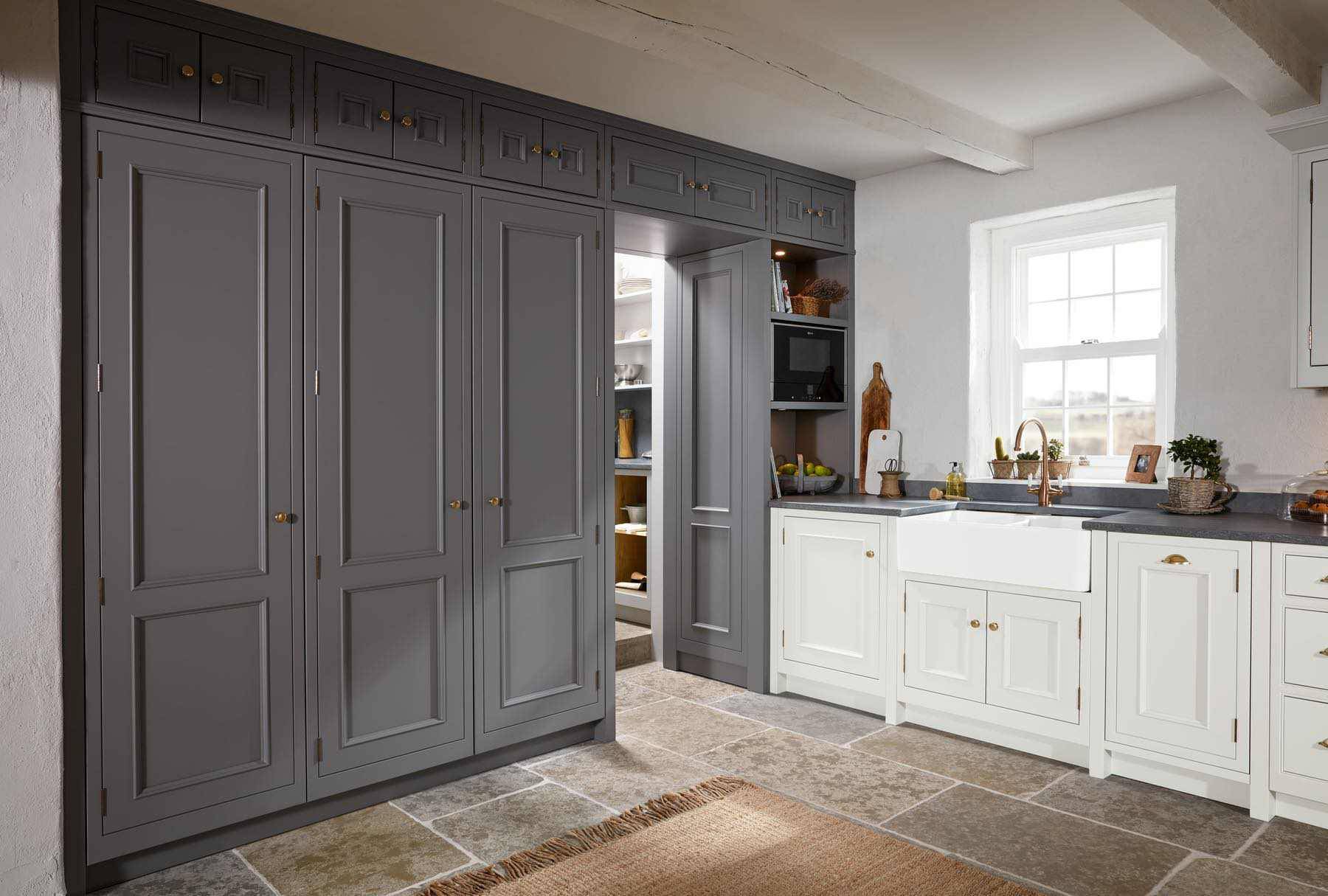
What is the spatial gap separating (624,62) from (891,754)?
2.78m

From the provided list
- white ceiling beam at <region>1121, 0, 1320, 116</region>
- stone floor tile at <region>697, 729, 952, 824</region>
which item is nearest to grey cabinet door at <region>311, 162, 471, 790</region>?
stone floor tile at <region>697, 729, 952, 824</region>

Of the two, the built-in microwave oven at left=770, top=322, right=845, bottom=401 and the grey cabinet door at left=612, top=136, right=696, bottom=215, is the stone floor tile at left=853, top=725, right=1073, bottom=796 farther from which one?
the grey cabinet door at left=612, top=136, right=696, bottom=215

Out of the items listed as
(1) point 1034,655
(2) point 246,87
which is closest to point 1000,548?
(1) point 1034,655

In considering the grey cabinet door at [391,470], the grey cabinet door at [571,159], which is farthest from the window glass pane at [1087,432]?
the grey cabinet door at [391,470]

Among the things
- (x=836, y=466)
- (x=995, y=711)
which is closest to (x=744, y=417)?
(x=836, y=466)

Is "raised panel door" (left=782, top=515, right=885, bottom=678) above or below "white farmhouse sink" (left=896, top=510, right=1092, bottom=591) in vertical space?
below

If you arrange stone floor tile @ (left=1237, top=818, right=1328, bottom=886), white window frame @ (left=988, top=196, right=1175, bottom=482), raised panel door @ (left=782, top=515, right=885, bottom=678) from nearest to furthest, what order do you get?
stone floor tile @ (left=1237, top=818, right=1328, bottom=886)
white window frame @ (left=988, top=196, right=1175, bottom=482)
raised panel door @ (left=782, top=515, right=885, bottom=678)

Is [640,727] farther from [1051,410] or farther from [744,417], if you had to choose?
[1051,410]

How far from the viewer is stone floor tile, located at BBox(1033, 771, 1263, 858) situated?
9.12ft

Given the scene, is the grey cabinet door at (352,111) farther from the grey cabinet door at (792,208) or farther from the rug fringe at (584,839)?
the rug fringe at (584,839)

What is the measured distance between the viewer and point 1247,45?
2775mm

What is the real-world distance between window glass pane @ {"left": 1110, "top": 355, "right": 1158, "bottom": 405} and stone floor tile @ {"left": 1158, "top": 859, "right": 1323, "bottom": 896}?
80.4 inches

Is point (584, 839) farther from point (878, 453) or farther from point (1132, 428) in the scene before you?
point (1132, 428)

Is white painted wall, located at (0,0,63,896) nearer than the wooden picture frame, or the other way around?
white painted wall, located at (0,0,63,896)
